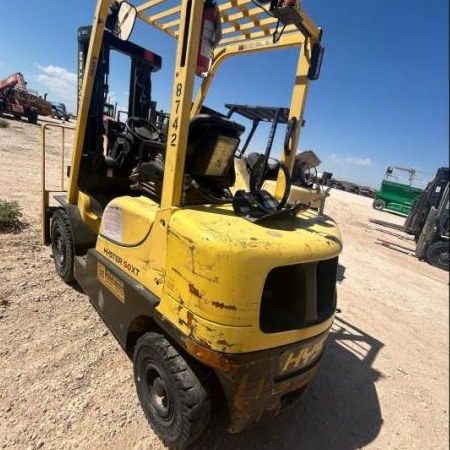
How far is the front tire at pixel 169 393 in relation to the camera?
207 cm

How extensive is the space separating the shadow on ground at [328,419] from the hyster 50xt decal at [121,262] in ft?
4.12

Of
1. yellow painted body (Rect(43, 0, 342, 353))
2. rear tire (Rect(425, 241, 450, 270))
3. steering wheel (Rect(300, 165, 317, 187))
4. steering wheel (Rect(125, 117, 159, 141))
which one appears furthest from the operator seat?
rear tire (Rect(425, 241, 450, 270))

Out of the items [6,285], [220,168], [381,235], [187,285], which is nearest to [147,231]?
[187,285]

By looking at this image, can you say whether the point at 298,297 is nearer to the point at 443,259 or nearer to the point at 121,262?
the point at 121,262

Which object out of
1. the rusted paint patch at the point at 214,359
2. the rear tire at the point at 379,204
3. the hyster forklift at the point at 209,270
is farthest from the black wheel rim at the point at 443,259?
the rear tire at the point at 379,204

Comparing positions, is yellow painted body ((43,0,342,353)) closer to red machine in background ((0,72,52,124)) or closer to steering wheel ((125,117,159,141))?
steering wheel ((125,117,159,141))

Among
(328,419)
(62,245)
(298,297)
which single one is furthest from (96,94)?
(328,419)

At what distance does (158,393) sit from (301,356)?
3.35 ft

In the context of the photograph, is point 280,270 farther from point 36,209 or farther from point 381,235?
point 381,235

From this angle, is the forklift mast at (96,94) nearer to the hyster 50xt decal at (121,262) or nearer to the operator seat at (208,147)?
the hyster 50xt decal at (121,262)

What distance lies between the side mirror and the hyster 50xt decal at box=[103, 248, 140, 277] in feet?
7.29

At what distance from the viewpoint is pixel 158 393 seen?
7.84 feet

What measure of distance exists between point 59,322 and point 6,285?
35.5 inches

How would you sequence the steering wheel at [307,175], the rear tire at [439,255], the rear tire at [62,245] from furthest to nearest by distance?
the rear tire at [439,255] → the steering wheel at [307,175] → the rear tire at [62,245]
